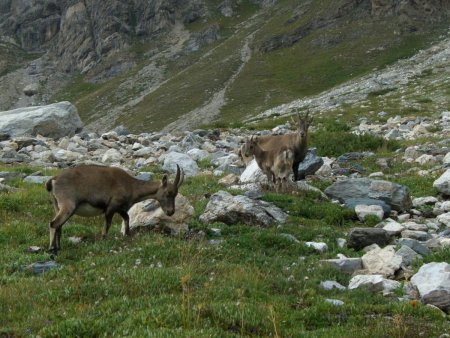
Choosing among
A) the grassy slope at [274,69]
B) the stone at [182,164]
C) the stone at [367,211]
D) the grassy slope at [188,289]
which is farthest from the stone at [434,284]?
the grassy slope at [274,69]

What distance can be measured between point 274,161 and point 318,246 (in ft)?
25.6

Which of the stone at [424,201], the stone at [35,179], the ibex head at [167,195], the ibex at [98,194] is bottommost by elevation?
the stone at [424,201]

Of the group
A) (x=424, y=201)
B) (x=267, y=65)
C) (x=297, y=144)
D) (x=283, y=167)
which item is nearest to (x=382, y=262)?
(x=424, y=201)

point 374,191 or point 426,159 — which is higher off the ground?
point 374,191

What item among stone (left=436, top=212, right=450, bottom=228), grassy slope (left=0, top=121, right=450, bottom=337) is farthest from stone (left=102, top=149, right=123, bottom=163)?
stone (left=436, top=212, right=450, bottom=228)

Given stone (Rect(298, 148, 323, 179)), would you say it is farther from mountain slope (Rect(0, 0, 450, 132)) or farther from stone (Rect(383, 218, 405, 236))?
mountain slope (Rect(0, 0, 450, 132))

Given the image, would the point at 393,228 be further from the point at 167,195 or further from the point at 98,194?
the point at 98,194

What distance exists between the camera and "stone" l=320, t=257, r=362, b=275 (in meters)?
11.1

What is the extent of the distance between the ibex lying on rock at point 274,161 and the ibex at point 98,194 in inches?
238

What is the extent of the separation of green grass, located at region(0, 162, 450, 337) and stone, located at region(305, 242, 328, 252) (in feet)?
0.54

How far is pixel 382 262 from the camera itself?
10.9 metres

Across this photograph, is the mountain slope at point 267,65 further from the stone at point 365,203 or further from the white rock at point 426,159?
the stone at point 365,203

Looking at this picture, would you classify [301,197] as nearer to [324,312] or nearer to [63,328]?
[324,312]

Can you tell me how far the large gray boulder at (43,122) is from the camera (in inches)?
1365
